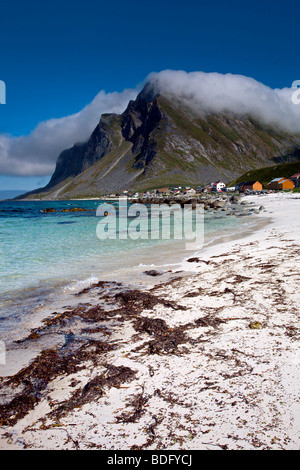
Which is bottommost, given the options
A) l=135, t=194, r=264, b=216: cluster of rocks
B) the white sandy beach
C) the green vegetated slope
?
the white sandy beach

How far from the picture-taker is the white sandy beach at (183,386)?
3320 mm

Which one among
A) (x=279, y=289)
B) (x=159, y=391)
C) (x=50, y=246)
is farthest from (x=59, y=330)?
(x=50, y=246)

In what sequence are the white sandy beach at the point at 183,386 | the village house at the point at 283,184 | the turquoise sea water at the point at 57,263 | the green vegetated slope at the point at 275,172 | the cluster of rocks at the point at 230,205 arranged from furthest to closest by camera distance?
the green vegetated slope at the point at 275,172, the village house at the point at 283,184, the cluster of rocks at the point at 230,205, the turquoise sea water at the point at 57,263, the white sandy beach at the point at 183,386

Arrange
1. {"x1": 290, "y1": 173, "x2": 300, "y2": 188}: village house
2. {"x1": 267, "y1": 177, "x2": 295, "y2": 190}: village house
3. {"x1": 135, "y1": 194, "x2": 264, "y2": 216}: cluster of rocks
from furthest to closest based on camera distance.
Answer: {"x1": 290, "y1": 173, "x2": 300, "y2": 188}: village house → {"x1": 267, "y1": 177, "x2": 295, "y2": 190}: village house → {"x1": 135, "y1": 194, "x2": 264, "y2": 216}: cluster of rocks

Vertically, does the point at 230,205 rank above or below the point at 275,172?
below

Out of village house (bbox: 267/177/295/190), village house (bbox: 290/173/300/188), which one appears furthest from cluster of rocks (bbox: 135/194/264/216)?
village house (bbox: 290/173/300/188)

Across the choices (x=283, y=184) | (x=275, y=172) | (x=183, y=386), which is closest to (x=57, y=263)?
(x=183, y=386)

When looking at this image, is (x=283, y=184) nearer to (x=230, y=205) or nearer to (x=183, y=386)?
(x=230, y=205)

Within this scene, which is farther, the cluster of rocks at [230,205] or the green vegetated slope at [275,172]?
the green vegetated slope at [275,172]

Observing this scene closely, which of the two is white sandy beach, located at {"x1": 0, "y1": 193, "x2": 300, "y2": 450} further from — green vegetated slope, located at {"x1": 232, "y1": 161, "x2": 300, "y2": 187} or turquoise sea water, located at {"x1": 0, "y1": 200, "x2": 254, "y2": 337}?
green vegetated slope, located at {"x1": 232, "y1": 161, "x2": 300, "y2": 187}

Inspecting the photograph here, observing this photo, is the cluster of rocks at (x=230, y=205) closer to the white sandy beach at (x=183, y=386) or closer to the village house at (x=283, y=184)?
the white sandy beach at (x=183, y=386)

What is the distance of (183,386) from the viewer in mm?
4145

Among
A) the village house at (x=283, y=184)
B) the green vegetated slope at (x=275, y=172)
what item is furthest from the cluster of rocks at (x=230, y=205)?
the green vegetated slope at (x=275, y=172)

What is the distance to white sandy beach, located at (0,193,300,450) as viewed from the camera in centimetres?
332
